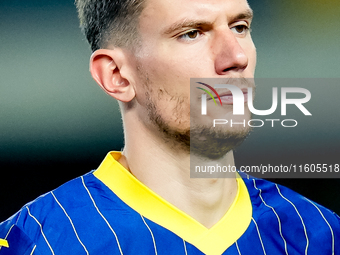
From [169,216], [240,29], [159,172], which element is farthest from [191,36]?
[169,216]

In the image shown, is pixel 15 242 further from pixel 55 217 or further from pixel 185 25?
pixel 185 25

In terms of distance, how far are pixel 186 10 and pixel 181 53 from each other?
12cm

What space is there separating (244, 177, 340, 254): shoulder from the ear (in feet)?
1.84

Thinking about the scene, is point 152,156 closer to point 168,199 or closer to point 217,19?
point 168,199

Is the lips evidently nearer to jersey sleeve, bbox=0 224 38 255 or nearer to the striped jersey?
the striped jersey

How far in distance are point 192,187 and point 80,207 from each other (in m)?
0.34

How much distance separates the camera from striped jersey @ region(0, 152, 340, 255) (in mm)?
1324

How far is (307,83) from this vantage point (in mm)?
2414

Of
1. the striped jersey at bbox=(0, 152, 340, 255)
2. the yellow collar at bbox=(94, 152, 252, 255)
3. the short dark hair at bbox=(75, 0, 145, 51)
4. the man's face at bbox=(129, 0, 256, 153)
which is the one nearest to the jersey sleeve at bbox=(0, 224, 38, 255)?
the striped jersey at bbox=(0, 152, 340, 255)

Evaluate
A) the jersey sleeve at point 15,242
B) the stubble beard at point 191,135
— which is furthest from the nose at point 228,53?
the jersey sleeve at point 15,242

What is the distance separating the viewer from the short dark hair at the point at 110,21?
55.4 inches

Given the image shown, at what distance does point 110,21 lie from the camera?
148 cm

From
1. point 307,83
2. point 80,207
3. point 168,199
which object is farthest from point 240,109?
point 307,83

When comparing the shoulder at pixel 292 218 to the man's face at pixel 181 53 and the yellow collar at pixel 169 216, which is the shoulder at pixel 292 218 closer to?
the yellow collar at pixel 169 216
